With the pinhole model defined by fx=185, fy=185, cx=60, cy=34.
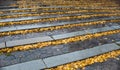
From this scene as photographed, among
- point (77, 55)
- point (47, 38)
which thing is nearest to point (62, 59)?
point (77, 55)

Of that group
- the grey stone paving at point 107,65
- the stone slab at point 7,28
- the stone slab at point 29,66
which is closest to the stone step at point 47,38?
the stone slab at point 7,28

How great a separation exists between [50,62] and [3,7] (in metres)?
6.28

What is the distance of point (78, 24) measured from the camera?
28.2ft

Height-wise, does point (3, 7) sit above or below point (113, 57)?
above

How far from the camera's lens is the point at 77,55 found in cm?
577

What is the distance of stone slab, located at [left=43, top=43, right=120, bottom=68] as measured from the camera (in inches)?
208

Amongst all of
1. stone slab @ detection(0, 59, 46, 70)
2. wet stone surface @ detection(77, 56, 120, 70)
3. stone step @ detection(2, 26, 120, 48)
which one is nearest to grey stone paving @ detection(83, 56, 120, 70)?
wet stone surface @ detection(77, 56, 120, 70)

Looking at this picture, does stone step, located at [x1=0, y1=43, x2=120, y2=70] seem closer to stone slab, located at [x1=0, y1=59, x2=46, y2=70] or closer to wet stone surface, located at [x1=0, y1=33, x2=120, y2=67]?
stone slab, located at [x1=0, y1=59, x2=46, y2=70]

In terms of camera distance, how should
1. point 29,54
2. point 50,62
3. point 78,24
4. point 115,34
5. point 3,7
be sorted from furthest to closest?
1. point 3,7
2. point 78,24
3. point 115,34
4. point 29,54
5. point 50,62

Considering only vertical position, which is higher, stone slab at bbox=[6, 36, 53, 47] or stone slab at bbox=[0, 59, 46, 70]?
stone slab at bbox=[6, 36, 53, 47]

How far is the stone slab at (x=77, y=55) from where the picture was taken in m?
5.29

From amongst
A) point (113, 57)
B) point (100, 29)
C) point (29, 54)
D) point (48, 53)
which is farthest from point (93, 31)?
point (29, 54)

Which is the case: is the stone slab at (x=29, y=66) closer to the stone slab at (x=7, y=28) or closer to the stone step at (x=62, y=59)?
the stone step at (x=62, y=59)

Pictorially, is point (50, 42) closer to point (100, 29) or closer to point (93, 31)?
point (93, 31)
